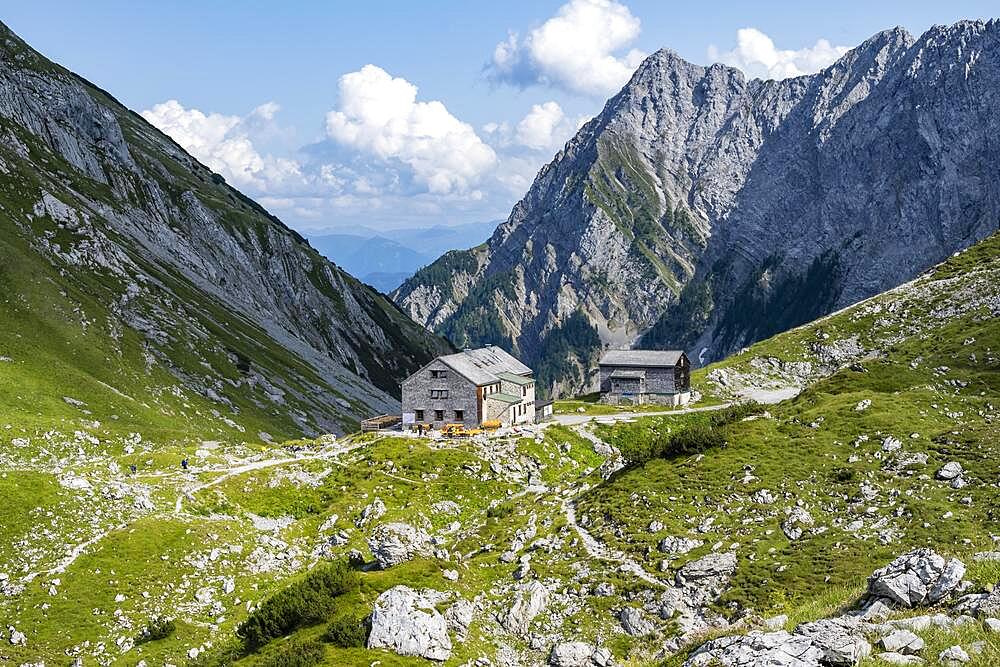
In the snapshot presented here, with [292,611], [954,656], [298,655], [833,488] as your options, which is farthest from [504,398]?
[954,656]

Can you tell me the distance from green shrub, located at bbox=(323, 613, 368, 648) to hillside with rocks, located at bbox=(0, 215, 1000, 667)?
0.39 feet

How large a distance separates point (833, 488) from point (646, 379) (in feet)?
246

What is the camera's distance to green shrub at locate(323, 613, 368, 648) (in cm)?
3403

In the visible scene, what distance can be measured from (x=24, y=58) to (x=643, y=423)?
170m

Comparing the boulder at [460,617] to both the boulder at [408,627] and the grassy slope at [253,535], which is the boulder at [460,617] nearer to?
the grassy slope at [253,535]

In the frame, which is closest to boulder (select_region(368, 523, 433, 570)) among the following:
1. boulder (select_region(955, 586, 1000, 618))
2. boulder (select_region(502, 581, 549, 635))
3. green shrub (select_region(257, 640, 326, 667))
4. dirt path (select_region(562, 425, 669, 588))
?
boulder (select_region(502, 581, 549, 635))

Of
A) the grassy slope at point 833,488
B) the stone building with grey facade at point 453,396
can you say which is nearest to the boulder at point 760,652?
the grassy slope at point 833,488

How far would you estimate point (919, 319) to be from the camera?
109688 millimetres

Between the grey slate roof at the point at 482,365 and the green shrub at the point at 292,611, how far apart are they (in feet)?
168

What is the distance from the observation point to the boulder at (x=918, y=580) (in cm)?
2155

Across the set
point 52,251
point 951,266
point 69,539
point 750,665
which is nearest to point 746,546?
point 750,665

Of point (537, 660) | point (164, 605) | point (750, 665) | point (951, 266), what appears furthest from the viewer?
point (951, 266)

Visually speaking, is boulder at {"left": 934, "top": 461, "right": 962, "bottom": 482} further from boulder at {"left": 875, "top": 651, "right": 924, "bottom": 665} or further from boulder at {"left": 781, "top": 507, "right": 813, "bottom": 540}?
boulder at {"left": 875, "top": 651, "right": 924, "bottom": 665}

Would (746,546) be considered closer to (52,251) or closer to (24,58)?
(52,251)
